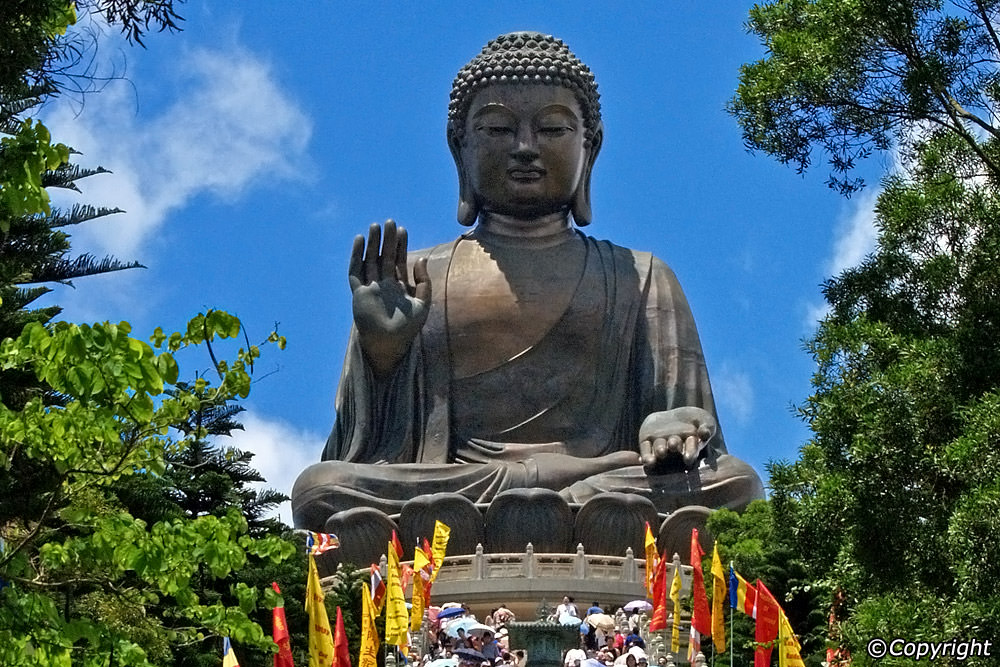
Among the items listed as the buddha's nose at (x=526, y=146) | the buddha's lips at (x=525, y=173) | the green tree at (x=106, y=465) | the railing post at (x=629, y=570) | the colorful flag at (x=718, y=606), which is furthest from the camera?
the buddha's lips at (x=525, y=173)

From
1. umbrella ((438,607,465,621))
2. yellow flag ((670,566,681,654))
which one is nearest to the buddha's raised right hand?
umbrella ((438,607,465,621))

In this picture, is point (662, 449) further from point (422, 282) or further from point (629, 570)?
point (422, 282)

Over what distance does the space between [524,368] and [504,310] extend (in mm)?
742

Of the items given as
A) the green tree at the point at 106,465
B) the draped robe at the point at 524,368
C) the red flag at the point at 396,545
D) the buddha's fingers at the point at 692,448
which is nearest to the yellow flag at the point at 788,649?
the red flag at the point at 396,545

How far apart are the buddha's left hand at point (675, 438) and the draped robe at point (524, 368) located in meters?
0.72

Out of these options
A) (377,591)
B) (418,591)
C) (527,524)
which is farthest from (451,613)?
(527,524)

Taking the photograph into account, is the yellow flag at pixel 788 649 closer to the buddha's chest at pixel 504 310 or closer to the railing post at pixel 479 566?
the railing post at pixel 479 566

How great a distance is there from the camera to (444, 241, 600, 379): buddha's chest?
2381 centimetres

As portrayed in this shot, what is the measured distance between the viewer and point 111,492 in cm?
1516

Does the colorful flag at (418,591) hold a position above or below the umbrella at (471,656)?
above

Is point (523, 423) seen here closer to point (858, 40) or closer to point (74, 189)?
point (74, 189)

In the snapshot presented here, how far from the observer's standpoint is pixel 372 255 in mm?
22531

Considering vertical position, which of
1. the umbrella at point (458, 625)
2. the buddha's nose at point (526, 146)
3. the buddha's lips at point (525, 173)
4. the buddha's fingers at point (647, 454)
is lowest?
the umbrella at point (458, 625)

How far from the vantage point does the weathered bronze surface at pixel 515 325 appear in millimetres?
22609
